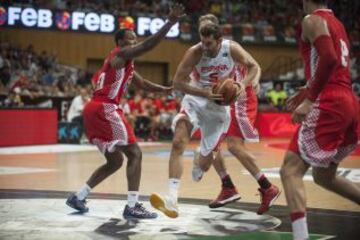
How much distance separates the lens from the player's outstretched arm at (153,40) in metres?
6.03

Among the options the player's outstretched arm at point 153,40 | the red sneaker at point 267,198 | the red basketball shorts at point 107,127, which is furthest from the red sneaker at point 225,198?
the player's outstretched arm at point 153,40

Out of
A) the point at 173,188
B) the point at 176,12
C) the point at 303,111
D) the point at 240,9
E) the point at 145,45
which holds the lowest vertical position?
the point at 173,188

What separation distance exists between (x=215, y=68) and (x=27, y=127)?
10833 mm

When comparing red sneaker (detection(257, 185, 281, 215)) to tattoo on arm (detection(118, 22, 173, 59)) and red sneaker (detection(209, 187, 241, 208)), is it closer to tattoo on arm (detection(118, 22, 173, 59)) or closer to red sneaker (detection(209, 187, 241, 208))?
red sneaker (detection(209, 187, 241, 208))

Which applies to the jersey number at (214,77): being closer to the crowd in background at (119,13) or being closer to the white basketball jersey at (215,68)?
the white basketball jersey at (215,68)

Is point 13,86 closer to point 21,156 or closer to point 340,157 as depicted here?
point 21,156

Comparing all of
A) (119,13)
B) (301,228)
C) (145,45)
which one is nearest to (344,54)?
(301,228)

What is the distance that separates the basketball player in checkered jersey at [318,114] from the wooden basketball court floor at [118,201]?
0.92 metres

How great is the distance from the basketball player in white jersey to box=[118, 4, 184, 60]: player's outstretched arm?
428 mm

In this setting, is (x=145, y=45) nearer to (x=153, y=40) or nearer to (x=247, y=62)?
(x=153, y=40)

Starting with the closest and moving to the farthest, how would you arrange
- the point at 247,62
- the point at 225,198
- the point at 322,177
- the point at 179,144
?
the point at 322,177, the point at 179,144, the point at 247,62, the point at 225,198

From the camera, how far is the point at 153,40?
6379 millimetres

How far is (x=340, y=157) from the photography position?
503cm

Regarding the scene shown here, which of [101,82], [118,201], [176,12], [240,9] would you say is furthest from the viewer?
[240,9]
